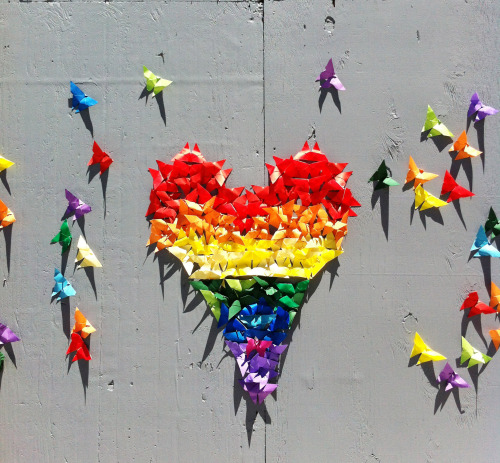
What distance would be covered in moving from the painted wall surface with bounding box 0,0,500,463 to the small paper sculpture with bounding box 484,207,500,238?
0.04 m

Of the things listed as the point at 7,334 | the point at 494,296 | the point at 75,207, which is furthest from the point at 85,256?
the point at 494,296

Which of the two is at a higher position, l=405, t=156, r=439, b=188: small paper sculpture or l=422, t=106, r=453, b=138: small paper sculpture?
l=422, t=106, r=453, b=138: small paper sculpture

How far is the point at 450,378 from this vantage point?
2371 millimetres

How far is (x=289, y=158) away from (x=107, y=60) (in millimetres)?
1201

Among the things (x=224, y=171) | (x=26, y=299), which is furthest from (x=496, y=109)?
(x=26, y=299)

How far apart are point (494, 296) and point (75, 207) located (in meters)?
2.45

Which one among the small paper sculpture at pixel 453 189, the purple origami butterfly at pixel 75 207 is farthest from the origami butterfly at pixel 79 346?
the small paper sculpture at pixel 453 189

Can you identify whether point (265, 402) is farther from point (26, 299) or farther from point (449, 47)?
point (449, 47)

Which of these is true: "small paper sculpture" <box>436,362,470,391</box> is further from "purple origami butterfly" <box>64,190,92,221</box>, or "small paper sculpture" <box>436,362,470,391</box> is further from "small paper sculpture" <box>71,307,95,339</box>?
"purple origami butterfly" <box>64,190,92,221</box>

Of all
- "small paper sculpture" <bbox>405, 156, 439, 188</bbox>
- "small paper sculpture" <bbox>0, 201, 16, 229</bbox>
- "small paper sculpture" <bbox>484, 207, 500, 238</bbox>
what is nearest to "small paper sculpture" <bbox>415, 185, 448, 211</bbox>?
"small paper sculpture" <bbox>405, 156, 439, 188</bbox>

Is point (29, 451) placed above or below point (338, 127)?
below

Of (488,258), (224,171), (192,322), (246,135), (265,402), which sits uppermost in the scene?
(246,135)

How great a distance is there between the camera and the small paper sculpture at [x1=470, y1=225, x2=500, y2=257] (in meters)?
2.36

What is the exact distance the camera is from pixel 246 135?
239 cm
